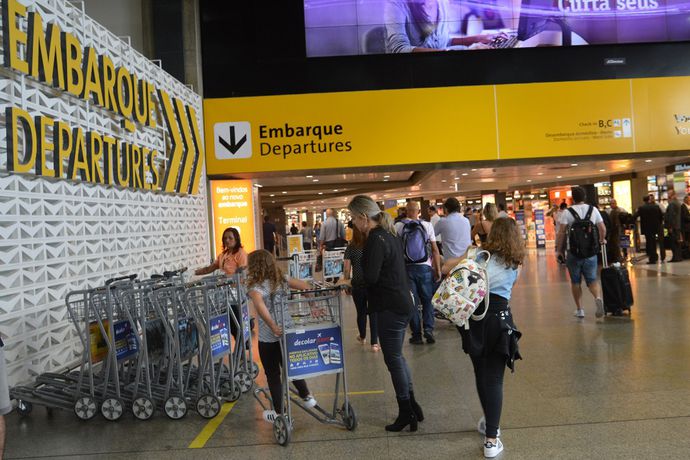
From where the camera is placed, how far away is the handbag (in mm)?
3920

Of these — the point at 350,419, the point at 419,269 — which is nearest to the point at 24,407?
the point at 350,419

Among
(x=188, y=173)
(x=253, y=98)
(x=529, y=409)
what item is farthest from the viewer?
(x=253, y=98)

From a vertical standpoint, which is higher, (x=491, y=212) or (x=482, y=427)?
(x=491, y=212)

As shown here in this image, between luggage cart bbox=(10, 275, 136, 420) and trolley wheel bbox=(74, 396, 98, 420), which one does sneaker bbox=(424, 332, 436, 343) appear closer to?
luggage cart bbox=(10, 275, 136, 420)

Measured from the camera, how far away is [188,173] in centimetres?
1164

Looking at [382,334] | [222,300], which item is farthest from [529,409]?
[222,300]

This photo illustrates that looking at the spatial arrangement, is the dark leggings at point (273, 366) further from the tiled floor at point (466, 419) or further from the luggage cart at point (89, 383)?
the luggage cart at point (89, 383)

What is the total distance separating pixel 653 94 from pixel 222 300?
12.4 m

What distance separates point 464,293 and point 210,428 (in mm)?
2264

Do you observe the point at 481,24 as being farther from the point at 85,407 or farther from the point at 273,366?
the point at 85,407

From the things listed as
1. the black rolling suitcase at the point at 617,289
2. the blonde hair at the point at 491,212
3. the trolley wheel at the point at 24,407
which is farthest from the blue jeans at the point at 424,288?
the trolley wheel at the point at 24,407

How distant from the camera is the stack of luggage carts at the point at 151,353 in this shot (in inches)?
201

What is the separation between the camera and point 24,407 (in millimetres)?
5438

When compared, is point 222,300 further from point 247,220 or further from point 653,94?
point 653,94
